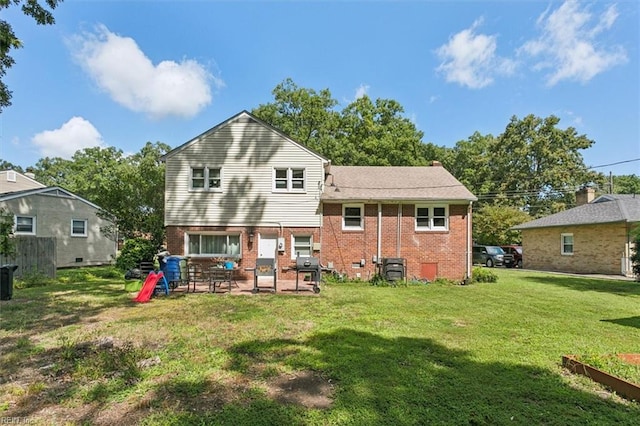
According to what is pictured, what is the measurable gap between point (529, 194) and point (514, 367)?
44969mm

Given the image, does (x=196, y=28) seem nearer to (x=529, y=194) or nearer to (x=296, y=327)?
(x=296, y=327)

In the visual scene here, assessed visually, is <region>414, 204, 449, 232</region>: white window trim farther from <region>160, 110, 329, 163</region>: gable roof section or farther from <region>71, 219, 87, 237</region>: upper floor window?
<region>71, 219, 87, 237</region>: upper floor window

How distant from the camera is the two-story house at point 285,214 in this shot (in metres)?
14.8

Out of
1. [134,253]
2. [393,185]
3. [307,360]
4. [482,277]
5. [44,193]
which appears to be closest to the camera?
[307,360]

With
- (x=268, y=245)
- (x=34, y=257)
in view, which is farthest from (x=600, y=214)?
(x=34, y=257)

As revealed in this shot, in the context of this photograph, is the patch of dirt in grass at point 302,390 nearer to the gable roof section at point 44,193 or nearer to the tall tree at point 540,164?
the gable roof section at point 44,193

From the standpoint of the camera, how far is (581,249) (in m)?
21.2

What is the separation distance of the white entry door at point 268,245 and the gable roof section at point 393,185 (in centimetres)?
295

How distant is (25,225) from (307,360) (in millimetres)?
21337

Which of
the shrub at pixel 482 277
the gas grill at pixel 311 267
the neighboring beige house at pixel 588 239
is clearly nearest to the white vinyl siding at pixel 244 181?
the gas grill at pixel 311 267

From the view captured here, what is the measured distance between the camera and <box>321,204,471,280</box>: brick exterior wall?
15.0 metres

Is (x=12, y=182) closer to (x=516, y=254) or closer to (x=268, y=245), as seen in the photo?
(x=268, y=245)

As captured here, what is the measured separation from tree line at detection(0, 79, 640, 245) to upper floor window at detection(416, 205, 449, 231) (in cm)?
1712

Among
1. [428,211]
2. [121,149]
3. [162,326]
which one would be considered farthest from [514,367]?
[121,149]
